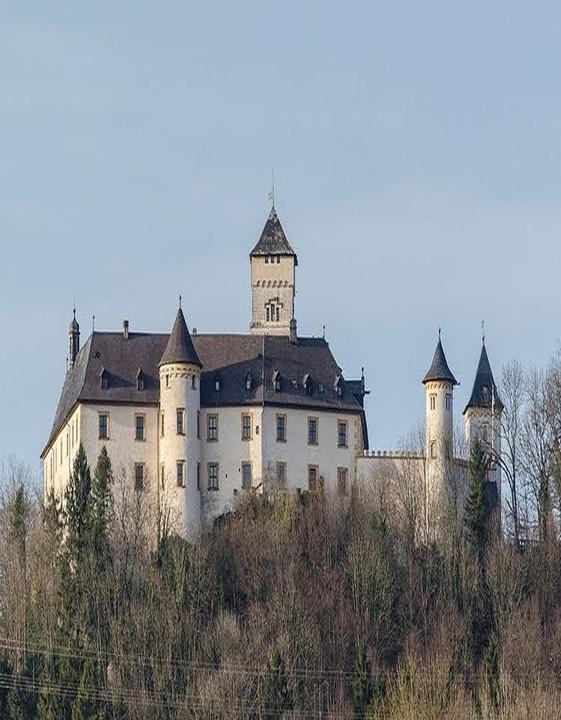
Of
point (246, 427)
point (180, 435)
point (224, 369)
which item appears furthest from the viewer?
point (224, 369)

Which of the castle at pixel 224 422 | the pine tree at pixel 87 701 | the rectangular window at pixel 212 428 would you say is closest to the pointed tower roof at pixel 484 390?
the castle at pixel 224 422

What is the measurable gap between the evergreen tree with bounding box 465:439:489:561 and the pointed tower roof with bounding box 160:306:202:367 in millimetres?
13250

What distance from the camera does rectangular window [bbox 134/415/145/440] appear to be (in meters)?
115

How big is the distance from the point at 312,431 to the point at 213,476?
Answer: 500cm

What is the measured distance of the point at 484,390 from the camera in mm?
122250

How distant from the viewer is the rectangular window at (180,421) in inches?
4478

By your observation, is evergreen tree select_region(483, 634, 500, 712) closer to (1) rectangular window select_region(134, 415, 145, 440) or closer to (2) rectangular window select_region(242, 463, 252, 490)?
(2) rectangular window select_region(242, 463, 252, 490)

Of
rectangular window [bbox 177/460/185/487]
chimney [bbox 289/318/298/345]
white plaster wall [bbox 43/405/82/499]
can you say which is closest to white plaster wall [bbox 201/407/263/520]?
rectangular window [bbox 177/460/185/487]

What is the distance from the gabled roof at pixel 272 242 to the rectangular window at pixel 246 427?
1373cm

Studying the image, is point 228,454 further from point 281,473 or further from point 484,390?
point 484,390

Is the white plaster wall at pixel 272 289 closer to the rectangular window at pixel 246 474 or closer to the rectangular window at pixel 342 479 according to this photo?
the rectangular window at pixel 342 479

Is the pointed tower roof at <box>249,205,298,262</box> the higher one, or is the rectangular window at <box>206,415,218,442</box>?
the pointed tower roof at <box>249,205,298,262</box>

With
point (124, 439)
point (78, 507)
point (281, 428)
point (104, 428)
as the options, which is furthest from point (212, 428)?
point (78, 507)

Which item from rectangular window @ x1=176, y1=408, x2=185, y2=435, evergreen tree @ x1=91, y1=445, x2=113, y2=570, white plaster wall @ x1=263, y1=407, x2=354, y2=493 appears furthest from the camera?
white plaster wall @ x1=263, y1=407, x2=354, y2=493
